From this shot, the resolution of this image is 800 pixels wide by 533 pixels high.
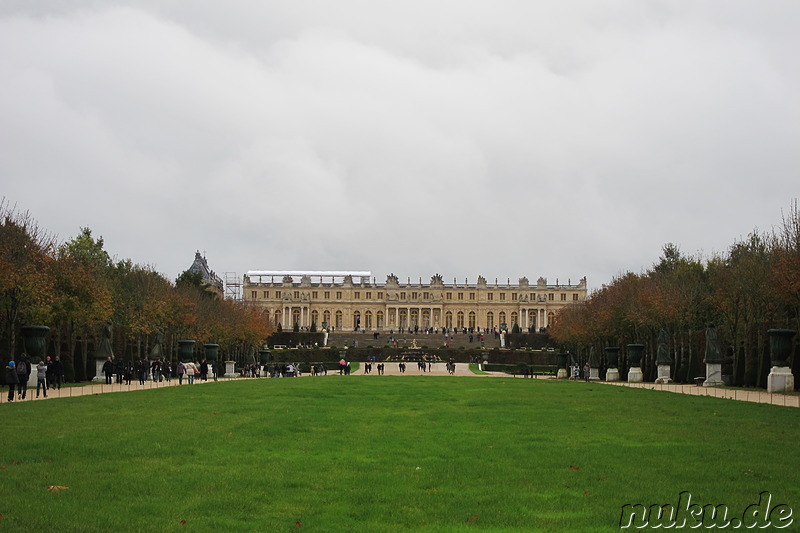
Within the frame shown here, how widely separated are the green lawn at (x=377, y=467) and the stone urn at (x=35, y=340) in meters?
12.0

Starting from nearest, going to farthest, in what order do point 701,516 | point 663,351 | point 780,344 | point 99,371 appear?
point 701,516, point 780,344, point 99,371, point 663,351

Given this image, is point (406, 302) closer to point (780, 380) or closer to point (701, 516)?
point (780, 380)

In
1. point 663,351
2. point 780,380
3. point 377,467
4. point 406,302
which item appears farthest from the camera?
point 406,302

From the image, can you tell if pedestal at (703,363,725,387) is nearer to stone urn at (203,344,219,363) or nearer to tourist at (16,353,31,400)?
tourist at (16,353,31,400)

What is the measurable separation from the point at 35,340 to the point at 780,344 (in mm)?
26622

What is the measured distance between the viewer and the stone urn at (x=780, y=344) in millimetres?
31250

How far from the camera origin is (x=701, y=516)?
8.55 meters

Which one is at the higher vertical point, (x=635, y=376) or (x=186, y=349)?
(x=186, y=349)

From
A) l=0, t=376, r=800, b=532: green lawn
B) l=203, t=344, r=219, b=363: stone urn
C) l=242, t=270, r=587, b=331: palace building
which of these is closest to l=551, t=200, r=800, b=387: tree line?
l=0, t=376, r=800, b=532: green lawn

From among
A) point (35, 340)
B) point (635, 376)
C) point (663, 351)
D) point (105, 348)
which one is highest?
point (35, 340)

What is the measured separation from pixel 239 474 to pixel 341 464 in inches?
58.9

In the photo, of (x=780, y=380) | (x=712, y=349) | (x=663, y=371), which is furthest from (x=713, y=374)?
(x=780, y=380)

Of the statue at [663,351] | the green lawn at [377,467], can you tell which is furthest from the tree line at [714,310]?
the green lawn at [377,467]

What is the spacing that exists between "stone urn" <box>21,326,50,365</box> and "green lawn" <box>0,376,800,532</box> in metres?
12.0
